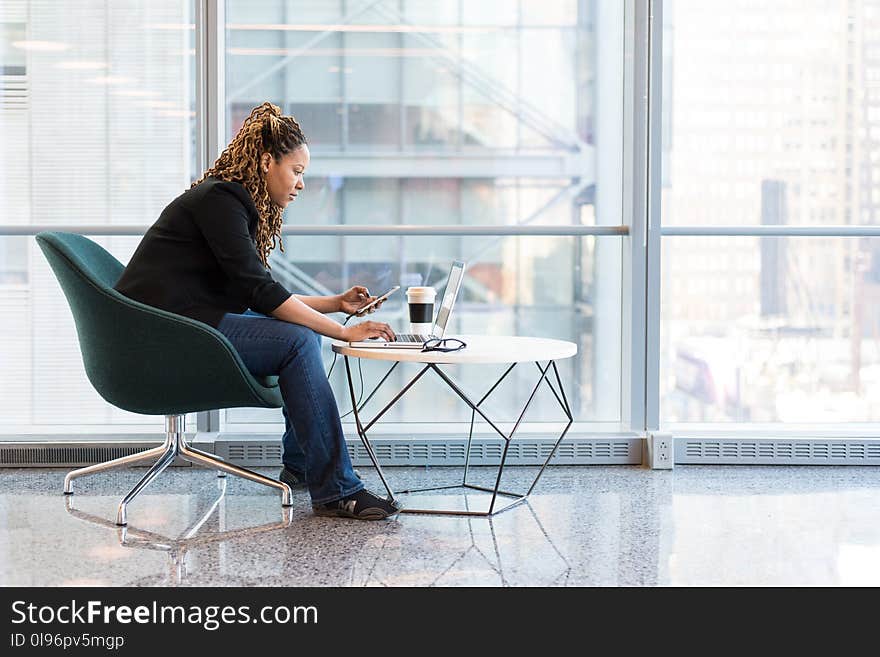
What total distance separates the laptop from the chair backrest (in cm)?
35

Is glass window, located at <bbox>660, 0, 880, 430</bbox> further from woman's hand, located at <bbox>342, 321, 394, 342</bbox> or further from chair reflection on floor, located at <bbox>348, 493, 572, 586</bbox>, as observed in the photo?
woman's hand, located at <bbox>342, 321, 394, 342</bbox>

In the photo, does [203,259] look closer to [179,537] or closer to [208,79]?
[179,537]

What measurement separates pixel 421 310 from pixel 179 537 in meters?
0.95

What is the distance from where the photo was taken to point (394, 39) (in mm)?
3854

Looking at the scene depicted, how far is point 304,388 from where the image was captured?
2.79 meters

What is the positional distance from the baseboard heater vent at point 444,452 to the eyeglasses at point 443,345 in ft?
2.83

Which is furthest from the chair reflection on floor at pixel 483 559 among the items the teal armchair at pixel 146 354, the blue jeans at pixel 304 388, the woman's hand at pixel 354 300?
the woman's hand at pixel 354 300

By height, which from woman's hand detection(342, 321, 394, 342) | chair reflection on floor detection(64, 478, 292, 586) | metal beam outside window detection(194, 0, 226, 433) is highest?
metal beam outside window detection(194, 0, 226, 433)

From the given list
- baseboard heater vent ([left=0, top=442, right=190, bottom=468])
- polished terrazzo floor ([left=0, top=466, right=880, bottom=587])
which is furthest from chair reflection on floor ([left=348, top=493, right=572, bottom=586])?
baseboard heater vent ([left=0, top=442, right=190, bottom=468])

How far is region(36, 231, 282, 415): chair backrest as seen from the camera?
271cm

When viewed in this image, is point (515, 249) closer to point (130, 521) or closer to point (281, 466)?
point (281, 466)

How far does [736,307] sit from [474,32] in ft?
4.94
